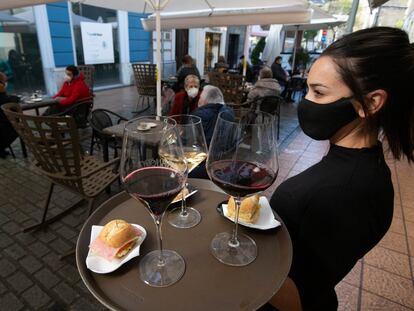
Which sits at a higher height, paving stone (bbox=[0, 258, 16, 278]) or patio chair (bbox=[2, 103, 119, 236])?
patio chair (bbox=[2, 103, 119, 236])

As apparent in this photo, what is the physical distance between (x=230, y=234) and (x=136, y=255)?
1.12 feet

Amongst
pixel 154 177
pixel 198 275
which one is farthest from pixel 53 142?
pixel 198 275

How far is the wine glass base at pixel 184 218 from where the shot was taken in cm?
101

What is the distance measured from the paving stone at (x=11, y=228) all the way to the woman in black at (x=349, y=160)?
2.63 metres

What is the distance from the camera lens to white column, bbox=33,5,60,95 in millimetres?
7367

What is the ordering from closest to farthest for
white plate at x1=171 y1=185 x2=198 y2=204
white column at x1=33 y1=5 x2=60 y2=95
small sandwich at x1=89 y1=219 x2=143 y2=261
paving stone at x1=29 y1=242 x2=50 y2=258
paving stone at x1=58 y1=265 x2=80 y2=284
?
small sandwich at x1=89 y1=219 x2=143 y2=261
white plate at x1=171 y1=185 x2=198 y2=204
paving stone at x1=58 y1=265 x2=80 y2=284
paving stone at x1=29 y1=242 x2=50 y2=258
white column at x1=33 y1=5 x2=60 y2=95

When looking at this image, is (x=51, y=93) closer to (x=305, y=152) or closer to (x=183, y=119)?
(x=305, y=152)

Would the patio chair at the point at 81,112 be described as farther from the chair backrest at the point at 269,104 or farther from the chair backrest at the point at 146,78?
the chair backrest at the point at 269,104

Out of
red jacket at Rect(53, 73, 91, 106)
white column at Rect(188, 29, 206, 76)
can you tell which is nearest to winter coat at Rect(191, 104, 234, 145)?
red jacket at Rect(53, 73, 91, 106)

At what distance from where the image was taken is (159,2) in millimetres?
2723

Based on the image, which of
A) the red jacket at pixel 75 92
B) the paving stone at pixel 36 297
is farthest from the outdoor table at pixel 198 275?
the red jacket at pixel 75 92

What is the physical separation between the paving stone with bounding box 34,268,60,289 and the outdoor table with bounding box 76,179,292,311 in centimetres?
143

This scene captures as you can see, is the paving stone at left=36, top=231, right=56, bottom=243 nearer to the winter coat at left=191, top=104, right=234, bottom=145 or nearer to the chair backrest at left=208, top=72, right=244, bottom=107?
the winter coat at left=191, top=104, right=234, bottom=145

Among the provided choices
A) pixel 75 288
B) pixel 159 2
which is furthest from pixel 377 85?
pixel 159 2
